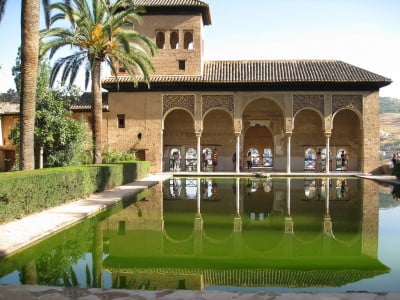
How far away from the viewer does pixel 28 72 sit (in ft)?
35.9

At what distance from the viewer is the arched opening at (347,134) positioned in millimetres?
28297

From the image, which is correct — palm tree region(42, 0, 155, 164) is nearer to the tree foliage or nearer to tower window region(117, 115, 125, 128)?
the tree foliage

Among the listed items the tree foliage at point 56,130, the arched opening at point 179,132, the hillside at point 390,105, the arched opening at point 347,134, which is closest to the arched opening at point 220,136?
the arched opening at point 179,132

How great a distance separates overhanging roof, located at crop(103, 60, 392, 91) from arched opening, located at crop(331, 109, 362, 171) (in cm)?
309

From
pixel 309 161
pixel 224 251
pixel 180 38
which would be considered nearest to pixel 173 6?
pixel 180 38

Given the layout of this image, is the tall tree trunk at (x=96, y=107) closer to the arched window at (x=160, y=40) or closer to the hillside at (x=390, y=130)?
the arched window at (x=160, y=40)

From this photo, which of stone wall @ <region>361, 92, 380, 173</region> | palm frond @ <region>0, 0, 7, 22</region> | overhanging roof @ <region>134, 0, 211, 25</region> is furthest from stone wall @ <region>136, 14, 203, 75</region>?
palm frond @ <region>0, 0, 7, 22</region>

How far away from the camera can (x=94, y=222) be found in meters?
9.30

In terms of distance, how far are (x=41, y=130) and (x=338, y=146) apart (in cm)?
1856

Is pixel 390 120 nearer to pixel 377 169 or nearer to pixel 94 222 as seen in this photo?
pixel 377 169

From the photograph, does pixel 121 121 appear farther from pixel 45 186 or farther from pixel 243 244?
pixel 243 244

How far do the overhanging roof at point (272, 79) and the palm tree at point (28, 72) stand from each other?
14.9 metres

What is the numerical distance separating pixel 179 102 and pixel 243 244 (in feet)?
64.4

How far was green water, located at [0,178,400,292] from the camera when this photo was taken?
5.26 meters
